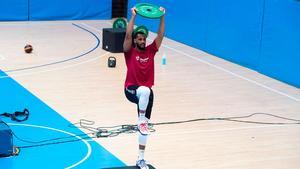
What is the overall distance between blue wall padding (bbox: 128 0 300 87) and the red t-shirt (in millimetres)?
5888

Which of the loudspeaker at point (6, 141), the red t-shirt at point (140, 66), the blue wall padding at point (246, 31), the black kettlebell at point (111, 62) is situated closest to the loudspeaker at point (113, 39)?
the black kettlebell at point (111, 62)

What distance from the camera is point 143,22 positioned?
18.9m

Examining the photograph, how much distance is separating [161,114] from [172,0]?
7.02 meters

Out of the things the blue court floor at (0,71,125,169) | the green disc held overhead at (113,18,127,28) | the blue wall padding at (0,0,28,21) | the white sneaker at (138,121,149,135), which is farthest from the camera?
the blue wall padding at (0,0,28,21)

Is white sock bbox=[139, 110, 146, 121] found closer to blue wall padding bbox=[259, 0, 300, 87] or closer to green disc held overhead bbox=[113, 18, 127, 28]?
blue wall padding bbox=[259, 0, 300, 87]

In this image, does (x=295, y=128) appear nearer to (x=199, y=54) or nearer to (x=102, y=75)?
(x=102, y=75)

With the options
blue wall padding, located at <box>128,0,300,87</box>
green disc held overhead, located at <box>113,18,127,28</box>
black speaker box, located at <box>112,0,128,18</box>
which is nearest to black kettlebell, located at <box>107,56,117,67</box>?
green disc held overhead, located at <box>113,18,127,28</box>

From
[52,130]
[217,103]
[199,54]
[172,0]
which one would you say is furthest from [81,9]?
[52,130]

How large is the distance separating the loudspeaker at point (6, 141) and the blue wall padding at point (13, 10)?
415 inches

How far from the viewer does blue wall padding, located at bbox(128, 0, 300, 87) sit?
529 inches

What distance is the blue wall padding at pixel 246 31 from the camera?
13.4 m

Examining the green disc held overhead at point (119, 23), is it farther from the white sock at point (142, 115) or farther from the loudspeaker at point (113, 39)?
the white sock at point (142, 115)

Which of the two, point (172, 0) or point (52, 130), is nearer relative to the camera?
point (52, 130)

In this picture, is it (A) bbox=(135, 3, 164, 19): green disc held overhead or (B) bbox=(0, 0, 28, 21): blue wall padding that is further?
(B) bbox=(0, 0, 28, 21): blue wall padding
